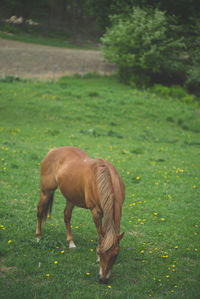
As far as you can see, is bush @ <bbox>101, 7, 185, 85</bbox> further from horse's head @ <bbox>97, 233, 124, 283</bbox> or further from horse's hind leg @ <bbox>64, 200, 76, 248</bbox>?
horse's head @ <bbox>97, 233, 124, 283</bbox>

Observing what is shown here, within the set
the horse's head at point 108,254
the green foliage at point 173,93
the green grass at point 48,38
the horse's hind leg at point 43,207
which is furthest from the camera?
the green grass at point 48,38

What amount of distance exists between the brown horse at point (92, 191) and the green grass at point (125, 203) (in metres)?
0.58

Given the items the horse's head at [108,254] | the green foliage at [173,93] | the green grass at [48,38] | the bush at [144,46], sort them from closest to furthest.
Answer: the horse's head at [108,254] → the green foliage at [173,93] → the bush at [144,46] → the green grass at [48,38]

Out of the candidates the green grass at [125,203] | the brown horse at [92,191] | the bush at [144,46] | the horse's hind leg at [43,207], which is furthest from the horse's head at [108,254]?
the bush at [144,46]

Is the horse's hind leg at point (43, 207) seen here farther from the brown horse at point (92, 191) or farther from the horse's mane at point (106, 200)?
the horse's mane at point (106, 200)

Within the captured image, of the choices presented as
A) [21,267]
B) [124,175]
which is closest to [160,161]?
[124,175]

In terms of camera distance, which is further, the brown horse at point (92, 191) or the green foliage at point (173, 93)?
the green foliage at point (173, 93)

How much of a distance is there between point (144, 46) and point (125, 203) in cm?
2113

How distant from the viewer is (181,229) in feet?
26.2

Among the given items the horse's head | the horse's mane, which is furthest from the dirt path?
the horse's head

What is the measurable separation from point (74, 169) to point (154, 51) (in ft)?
74.2

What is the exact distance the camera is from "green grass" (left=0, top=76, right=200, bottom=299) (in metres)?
5.66

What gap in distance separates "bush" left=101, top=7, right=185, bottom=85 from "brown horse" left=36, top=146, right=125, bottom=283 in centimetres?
2182

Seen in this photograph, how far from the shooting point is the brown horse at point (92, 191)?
5254mm
